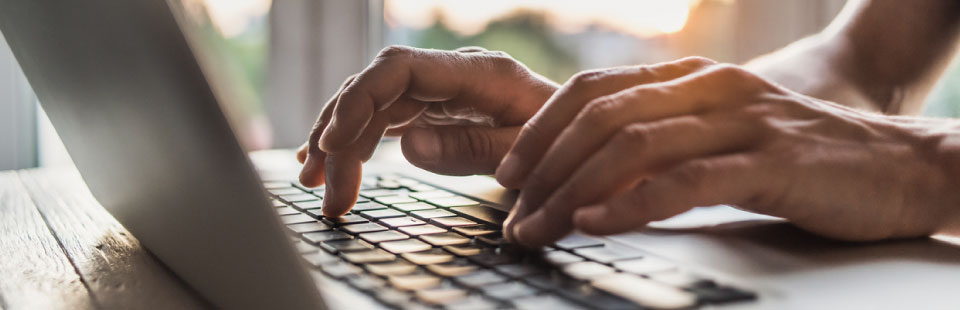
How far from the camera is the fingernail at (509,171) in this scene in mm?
520

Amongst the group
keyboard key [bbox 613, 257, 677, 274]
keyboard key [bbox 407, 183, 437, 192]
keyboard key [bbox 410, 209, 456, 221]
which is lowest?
keyboard key [bbox 613, 257, 677, 274]

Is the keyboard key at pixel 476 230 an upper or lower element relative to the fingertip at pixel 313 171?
lower

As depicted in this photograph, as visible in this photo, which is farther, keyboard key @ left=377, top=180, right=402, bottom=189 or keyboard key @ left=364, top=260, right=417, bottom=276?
keyboard key @ left=377, top=180, right=402, bottom=189

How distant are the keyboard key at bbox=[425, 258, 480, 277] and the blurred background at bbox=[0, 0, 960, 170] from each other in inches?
23.6

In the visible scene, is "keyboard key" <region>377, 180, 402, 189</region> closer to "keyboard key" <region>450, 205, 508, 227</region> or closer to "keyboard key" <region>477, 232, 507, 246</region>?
"keyboard key" <region>450, 205, 508, 227</region>

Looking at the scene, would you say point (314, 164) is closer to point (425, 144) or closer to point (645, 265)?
point (425, 144)

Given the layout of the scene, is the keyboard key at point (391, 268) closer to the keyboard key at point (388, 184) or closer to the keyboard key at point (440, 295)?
the keyboard key at point (440, 295)

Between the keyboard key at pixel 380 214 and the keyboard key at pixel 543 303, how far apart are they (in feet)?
0.81

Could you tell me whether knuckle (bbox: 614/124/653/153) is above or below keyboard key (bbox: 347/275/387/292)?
above

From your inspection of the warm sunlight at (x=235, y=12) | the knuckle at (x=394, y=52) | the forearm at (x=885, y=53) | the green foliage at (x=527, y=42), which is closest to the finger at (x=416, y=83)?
the knuckle at (x=394, y=52)

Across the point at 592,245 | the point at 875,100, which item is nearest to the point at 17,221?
the point at 592,245

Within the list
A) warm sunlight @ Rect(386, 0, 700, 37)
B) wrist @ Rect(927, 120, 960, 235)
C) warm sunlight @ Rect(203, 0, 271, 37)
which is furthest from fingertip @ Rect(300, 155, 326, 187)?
warm sunlight @ Rect(386, 0, 700, 37)

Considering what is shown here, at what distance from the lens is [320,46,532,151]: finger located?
618 millimetres

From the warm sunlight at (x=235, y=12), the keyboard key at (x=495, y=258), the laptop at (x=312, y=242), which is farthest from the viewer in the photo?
the warm sunlight at (x=235, y=12)
